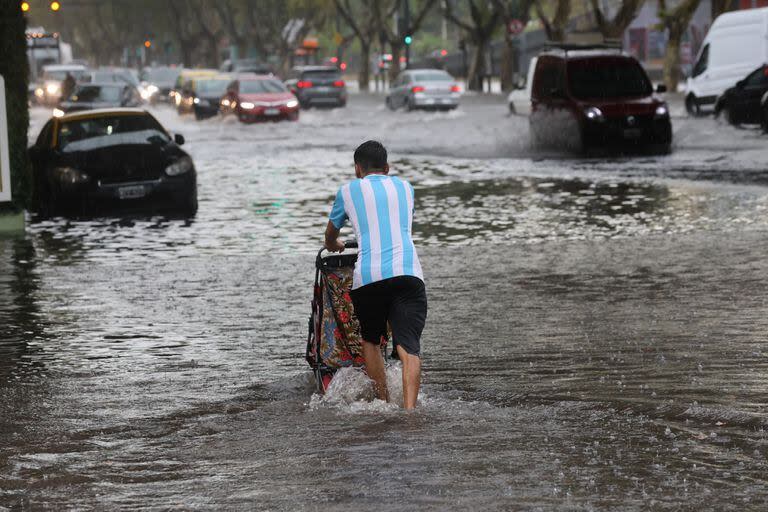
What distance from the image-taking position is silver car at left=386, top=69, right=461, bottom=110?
50156 mm

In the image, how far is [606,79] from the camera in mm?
27234

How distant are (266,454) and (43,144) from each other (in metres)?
12.8

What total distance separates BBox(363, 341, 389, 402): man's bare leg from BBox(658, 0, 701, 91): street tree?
37.5 m

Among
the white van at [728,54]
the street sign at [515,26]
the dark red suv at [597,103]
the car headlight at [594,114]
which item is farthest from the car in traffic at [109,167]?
the street sign at [515,26]

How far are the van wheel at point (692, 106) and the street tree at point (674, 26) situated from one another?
6.44m

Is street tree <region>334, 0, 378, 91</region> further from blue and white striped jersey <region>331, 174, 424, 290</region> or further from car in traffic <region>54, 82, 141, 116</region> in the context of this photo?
blue and white striped jersey <region>331, 174, 424, 290</region>

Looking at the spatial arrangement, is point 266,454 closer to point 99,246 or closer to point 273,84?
point 99,246

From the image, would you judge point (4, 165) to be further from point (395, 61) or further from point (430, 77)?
point (395, 61)

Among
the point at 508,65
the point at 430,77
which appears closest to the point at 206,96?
the point at 430,77

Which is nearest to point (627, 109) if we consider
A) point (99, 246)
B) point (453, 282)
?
point (99, 246)

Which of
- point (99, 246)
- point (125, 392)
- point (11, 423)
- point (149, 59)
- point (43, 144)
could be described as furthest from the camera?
point (149, 59)

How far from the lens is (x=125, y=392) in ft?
27.7

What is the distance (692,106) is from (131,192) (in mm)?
22529

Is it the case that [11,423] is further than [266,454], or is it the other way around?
[11,423]
